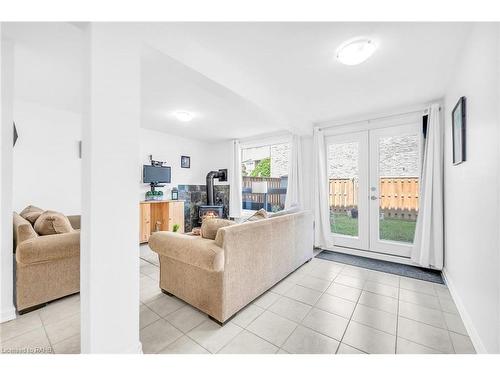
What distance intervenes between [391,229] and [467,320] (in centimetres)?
176

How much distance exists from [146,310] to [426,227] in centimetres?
352

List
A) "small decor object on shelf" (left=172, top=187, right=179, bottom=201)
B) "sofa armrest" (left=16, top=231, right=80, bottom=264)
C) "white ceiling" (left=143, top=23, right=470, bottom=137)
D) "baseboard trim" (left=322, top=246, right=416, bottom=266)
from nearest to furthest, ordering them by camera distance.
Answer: "white ceiling" (left=143, top=23, right=470, bottom=137)
"sofa armrest" (left=16, top=231, right=80, bottom=264)
"baseboard trim" (left=322, top=246, right=416, bottom=266)
"small decor object on shelf" (left=172, top=187, right=179, bottom=201)

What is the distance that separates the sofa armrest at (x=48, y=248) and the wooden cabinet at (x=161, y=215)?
6.87 ft

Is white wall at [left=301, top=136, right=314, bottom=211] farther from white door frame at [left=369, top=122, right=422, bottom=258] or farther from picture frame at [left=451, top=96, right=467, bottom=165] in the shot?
→ picture frame at [left=451, top=96, right=467, bottom=165]

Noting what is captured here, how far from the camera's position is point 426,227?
9.36 feet

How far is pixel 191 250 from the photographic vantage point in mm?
1765

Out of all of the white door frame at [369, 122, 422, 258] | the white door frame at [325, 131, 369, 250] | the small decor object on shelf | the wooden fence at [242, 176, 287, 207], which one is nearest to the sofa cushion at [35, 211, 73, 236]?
the small decor object on shelf

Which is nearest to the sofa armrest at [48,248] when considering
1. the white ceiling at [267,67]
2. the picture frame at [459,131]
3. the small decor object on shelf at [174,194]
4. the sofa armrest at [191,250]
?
the sofa armrest at [191,250]

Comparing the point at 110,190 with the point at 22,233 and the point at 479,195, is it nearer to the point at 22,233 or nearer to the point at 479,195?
the point at 22,233

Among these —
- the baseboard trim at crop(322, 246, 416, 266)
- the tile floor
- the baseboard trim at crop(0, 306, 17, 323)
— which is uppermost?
the baseboard trim at crop(0, 306, 17, 323)

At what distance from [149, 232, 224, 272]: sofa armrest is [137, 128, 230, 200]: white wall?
282cm

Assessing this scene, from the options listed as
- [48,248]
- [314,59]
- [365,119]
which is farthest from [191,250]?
[365,119]

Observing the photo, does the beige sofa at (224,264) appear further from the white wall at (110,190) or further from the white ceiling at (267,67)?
the white ceiling at (267,67)

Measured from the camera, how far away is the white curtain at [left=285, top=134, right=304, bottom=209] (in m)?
4.09
